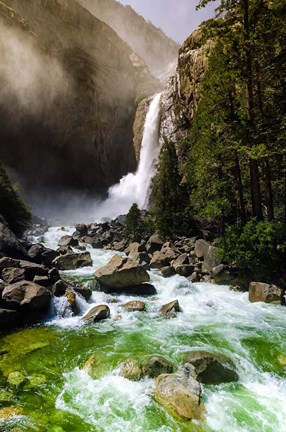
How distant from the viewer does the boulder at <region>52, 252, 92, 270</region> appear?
839 inches

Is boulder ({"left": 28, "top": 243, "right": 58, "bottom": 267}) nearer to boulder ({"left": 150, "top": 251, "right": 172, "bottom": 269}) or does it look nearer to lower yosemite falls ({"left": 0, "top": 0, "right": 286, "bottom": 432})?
lower yosemite falls ({"left": 0, "top": 0, "right": 286, "bottom": 432})

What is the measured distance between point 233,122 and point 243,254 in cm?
693

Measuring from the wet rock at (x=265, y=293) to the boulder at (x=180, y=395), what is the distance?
24.5ft

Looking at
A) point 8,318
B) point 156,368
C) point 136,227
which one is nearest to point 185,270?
point 8,318

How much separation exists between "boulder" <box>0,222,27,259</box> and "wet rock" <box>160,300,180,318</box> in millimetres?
9302

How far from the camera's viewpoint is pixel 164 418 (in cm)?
691

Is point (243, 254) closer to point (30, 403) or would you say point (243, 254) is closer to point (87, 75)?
point (30, 403)

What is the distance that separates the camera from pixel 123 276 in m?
16.5

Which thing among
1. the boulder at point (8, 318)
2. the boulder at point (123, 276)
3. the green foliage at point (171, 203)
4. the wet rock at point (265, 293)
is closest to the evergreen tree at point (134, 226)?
the green foliage at point (171, 203)

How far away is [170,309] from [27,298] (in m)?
5.99

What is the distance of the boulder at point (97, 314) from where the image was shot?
12.8 metres

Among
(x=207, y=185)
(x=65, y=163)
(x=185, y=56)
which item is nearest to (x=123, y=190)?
(x=65, y=163)

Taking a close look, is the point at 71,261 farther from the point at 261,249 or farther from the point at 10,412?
the point at 10,412

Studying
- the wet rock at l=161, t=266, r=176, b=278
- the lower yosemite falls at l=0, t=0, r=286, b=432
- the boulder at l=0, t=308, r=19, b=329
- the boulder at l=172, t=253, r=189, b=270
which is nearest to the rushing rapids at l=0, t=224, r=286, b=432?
the lower yosemite falls at l=0, t=0, r=286, b=432
